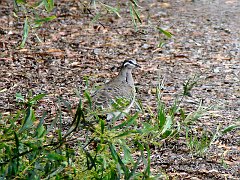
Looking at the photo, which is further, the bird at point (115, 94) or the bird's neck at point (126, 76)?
the bird's neck at point (126, 76)

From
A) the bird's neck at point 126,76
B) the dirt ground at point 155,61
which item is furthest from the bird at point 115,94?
the dirt ground at point 155,61

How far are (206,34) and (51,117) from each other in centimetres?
403

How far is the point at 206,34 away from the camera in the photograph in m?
10.3

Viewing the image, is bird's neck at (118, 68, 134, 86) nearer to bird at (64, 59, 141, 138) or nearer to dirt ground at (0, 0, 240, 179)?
bird at (64, 59, 141, 138)

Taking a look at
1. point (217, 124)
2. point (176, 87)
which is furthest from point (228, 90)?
point (217, 124)

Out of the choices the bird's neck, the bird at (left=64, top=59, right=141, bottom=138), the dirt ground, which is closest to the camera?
the dirt ground

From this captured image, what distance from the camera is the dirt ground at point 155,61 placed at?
20.4ft

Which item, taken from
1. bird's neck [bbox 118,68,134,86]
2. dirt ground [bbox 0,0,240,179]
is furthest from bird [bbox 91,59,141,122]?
dirt ground [bbox 0,0,240,179]

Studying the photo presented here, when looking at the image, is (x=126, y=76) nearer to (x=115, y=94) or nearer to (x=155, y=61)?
(x=115, y=94)

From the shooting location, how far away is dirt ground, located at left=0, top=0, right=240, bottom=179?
6229 millimetres

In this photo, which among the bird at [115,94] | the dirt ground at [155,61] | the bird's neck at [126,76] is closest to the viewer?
the dirt ground at [155,61]

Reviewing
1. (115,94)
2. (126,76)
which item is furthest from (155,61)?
(115,94)

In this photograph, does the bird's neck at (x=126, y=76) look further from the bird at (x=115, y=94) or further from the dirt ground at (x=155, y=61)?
the dirt ground at (x=155, y=61)

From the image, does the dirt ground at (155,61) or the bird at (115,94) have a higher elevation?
the bird at (115,94)
